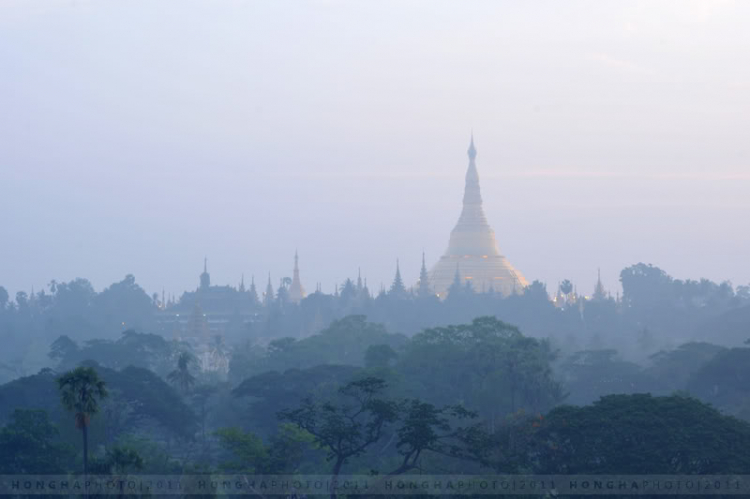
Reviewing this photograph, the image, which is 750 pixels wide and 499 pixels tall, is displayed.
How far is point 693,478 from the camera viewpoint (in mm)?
39594

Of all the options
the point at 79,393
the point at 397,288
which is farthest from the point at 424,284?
the point at 79,393

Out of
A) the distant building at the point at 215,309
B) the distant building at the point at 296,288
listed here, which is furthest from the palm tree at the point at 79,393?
the distant building at the point at 296,288

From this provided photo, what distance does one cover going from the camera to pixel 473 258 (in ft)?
464

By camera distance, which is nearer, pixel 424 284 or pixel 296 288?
pixel 424 284

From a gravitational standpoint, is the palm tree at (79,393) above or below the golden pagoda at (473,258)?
below

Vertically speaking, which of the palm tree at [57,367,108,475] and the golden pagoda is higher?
the golden pagoda

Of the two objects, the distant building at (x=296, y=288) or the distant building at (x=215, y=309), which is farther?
the distant building at (x=296, y=288)

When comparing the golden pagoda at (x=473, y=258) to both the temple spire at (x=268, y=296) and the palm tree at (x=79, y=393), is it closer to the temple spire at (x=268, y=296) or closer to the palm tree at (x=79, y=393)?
the temple spire at (x=268, y=296)

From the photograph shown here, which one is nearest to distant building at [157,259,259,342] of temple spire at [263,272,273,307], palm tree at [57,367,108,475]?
temple spire at [263,272,273,307]

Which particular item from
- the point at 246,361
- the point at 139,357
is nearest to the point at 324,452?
the point at 246,361

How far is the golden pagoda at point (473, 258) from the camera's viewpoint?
13975 cm

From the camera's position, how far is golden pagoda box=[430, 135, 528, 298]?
140 metres

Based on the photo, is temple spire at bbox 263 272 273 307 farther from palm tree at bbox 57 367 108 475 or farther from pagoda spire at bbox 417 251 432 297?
palm tree at bbox 57 367 108 475

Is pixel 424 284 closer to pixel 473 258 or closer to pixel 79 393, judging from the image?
pixel 473 258
